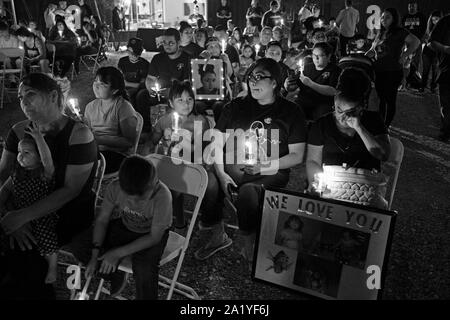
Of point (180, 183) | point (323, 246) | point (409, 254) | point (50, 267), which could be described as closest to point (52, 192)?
point (50, 267)

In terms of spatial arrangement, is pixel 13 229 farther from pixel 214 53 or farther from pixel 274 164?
pixel 214 53

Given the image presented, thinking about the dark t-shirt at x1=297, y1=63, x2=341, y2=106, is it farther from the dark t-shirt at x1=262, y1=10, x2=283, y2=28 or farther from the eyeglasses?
the dark t-shirt at x1=262, y1=10, x2=283, y2=28

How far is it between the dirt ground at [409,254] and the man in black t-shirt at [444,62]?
1.50 feet

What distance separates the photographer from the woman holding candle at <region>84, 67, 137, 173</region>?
374cm

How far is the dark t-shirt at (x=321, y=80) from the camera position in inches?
189

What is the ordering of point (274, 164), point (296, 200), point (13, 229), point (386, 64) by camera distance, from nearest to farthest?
1. point (13, 229)
2. point (296, 200)
3. point (274, 164)
4. point (386, 64)

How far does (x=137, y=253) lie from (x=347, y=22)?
10.4 metres

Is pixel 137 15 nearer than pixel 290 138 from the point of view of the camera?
No

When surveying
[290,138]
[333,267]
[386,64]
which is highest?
[386,64]

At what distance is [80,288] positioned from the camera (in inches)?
108

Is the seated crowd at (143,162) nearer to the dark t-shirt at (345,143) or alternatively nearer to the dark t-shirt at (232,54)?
the dark t-shirt at (345,143)

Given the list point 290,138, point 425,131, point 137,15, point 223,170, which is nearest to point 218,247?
point 223,170

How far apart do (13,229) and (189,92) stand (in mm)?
2035

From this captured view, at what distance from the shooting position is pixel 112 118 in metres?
3.79
